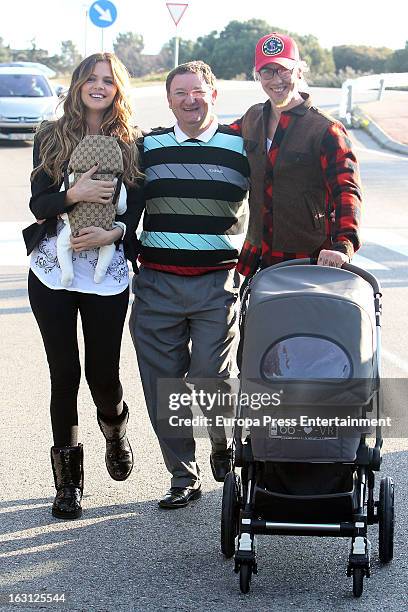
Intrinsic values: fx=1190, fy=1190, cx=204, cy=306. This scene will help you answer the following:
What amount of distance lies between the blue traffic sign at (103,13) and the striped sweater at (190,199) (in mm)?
16912

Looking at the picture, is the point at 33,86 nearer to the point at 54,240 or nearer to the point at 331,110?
the point at 331,110

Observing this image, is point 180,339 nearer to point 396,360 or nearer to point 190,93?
point 190,93

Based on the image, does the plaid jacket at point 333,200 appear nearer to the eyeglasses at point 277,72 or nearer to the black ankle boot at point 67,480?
the eyeglasses at point 277,72

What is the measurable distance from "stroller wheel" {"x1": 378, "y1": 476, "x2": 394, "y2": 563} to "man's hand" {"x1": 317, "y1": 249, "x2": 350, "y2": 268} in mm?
925

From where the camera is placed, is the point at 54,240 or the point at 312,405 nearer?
the point at 312,405

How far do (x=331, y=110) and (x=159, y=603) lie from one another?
2700 cm

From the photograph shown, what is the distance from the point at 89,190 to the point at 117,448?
1.28 metres

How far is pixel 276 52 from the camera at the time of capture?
17.8 ft

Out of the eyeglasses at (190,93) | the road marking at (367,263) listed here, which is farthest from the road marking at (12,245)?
the eyeglasses at (190,93)

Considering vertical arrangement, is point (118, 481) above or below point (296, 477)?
below

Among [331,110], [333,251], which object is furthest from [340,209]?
[331,110]

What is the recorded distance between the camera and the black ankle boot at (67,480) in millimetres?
5367

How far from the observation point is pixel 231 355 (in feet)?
18.5

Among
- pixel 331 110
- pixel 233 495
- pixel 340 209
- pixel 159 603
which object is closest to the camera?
pixel 159 603
